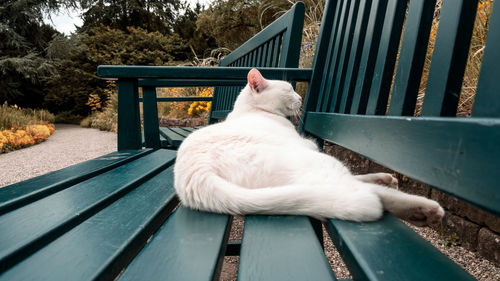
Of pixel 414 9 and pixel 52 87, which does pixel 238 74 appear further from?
pixel 52 87

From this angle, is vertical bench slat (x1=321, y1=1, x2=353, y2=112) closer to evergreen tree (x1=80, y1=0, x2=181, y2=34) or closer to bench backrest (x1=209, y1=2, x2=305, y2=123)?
bench backrest (x1=209, y1=2, x2=305, y2=123)

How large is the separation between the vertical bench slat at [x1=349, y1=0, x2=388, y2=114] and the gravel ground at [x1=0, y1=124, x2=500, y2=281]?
1.03 meters

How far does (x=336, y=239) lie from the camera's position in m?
0.62

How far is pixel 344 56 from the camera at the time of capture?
1254mm

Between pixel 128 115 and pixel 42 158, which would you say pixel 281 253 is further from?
pixel 42 158

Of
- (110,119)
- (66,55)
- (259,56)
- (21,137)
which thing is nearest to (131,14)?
(66,55)

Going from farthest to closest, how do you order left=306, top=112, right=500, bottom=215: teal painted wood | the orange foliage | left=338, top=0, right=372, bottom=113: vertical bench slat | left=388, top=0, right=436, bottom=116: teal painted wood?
the orange foliage
left=338, top=0, right=372, bottom=113: vertical bench slat
left=388, top=0, right=436, bottom=116: teal painted wood
left=306, top=112, right=500, bottom=215: teal painted wood

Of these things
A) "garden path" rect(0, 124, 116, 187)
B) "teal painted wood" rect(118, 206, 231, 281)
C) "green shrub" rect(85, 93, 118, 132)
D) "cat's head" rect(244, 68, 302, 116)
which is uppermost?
"cat's head" rect(244, 68, 302, 116)

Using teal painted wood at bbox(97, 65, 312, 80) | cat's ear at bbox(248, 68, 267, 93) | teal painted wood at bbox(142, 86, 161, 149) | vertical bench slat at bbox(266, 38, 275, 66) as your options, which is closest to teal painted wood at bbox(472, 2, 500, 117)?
cat's ear at bbox(248, 68, 267, 93)

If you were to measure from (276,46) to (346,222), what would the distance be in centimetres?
152

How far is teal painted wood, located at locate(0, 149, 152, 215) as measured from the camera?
32.3 inches

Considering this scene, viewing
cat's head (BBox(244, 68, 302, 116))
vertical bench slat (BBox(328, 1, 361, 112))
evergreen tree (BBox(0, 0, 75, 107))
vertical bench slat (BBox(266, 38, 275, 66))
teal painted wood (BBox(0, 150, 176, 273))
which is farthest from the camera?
evergreen tree (BBox(0, 0, 75, 107))

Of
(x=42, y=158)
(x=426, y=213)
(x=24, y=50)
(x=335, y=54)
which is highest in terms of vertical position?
(x=24, y=50)

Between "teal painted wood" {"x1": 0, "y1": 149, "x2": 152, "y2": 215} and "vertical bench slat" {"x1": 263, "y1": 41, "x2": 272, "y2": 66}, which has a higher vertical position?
"vertical bench slat" {"x1": 263, "y1": 41, "x2": 272, "y2": 66}
